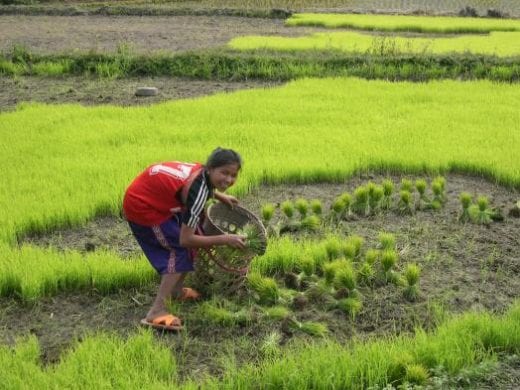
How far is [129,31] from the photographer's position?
15.8 meters

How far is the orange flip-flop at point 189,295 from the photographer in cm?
364

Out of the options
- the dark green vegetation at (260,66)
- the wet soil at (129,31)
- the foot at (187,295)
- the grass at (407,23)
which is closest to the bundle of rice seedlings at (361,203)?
the foot at (187,295)

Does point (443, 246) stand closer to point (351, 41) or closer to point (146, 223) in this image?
point (146, 223)

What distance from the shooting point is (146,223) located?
3.46 meters

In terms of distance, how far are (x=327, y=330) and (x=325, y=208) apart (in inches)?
73.2

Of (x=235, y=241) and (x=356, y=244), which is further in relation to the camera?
(x=356, y=244)

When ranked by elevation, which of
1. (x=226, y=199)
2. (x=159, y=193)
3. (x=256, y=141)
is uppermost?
(x=159, y=193)

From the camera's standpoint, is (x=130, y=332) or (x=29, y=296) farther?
(x=29, y=296)

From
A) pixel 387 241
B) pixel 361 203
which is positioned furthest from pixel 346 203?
pixel 387 241

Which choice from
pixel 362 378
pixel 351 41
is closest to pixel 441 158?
pixel 362 378

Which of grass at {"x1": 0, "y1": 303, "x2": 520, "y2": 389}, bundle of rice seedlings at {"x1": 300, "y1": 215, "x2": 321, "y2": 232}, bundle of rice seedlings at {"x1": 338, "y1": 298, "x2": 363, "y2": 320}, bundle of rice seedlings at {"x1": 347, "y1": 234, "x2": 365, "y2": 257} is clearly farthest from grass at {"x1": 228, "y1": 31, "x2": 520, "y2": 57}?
grass at {"x1": 0, "y1": 303, "x2": 520, "y2": 389}

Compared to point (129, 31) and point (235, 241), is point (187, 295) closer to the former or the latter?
point (235, 241)

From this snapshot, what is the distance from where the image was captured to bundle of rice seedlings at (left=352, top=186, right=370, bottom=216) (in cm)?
489

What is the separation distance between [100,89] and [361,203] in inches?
218
